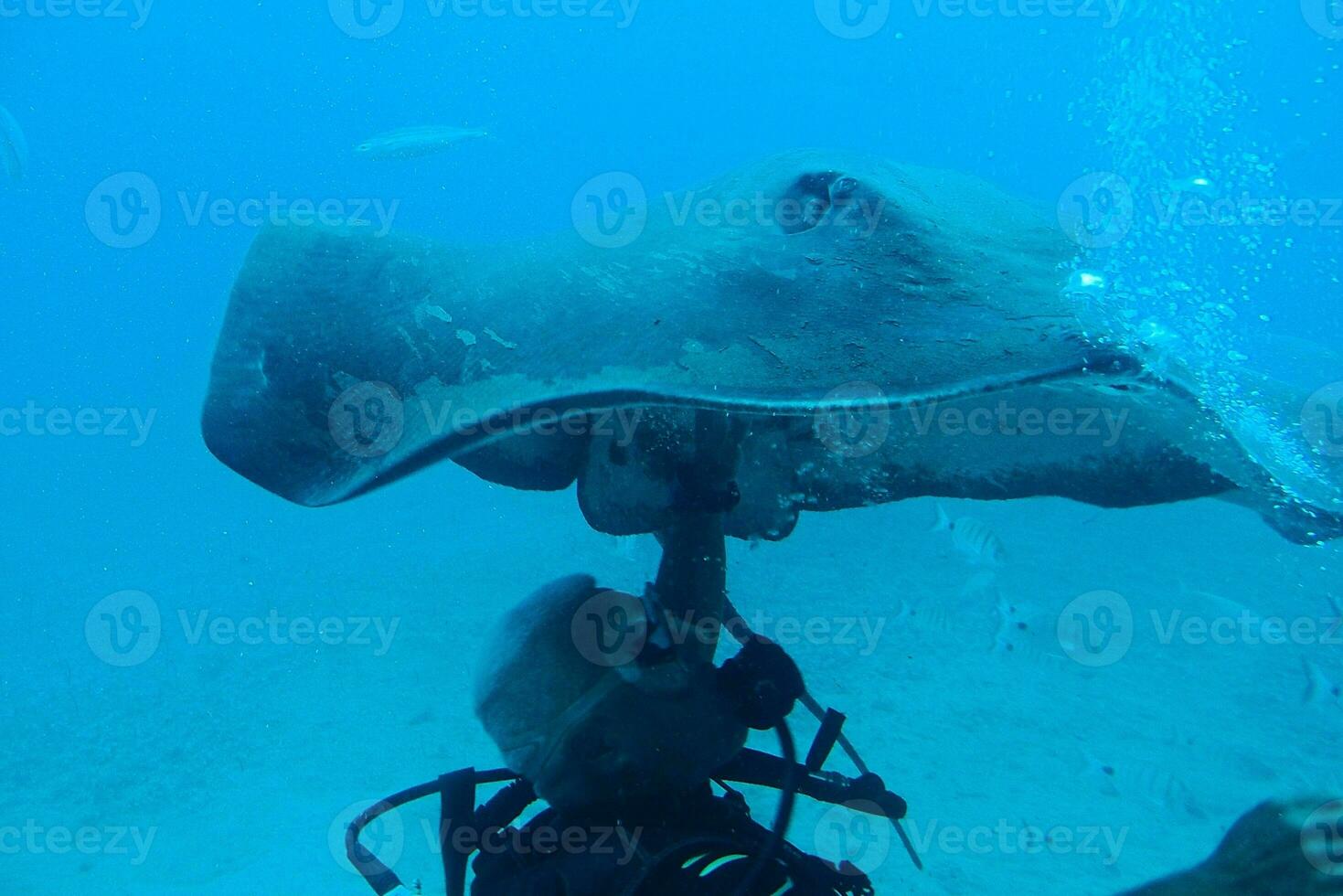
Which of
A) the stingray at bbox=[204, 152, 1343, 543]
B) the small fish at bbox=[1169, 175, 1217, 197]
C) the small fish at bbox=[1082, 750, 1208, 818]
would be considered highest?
the small fish at bbox=[1169, 175, 1217, 197]

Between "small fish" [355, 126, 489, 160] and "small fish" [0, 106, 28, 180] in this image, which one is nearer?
"small fish" [0, 106, 28, 180]

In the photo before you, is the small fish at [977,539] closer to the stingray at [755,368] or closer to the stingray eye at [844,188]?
the stingray at [755,368]

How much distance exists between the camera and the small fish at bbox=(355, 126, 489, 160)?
11750 mm

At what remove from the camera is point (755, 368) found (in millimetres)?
1463

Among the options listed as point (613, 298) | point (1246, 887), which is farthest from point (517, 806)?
point (1246, 887)

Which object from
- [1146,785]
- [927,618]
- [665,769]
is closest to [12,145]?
[665,769]

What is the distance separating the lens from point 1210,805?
21.1ft

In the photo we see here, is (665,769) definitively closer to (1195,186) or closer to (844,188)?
(844,188)

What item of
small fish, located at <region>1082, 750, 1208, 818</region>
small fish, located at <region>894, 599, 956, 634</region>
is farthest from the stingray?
small fish, located at <region>894, 599, 956, 634</region>

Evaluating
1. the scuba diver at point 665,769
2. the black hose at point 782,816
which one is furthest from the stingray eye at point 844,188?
the black hose at point 782,816

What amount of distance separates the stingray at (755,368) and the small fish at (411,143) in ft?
33.8

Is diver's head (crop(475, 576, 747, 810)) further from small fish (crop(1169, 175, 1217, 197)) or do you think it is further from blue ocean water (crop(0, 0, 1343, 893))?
small fish (crop(1169, 175, 1217, 197))

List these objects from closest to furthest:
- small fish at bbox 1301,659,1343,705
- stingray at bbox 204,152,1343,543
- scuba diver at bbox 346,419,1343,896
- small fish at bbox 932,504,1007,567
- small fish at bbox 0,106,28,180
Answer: stingray at bbox 204,152,1343,543 → scuba diver at bbox 346,419,1343,896 → small fish at bbox 1301,659,1343,705 → small fish at bbox 932,504,1007,567 → small fish at bbox 0,106,28,180

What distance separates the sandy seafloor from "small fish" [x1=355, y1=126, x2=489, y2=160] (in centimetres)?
684
